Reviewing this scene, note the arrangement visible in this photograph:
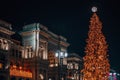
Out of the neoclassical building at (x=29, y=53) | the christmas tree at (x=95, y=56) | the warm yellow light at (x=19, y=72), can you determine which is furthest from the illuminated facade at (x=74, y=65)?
the christmas tree at (x=95, y=56)

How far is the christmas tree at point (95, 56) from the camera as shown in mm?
70000

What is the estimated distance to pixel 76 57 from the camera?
392ft

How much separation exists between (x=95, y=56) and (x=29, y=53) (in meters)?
20.5

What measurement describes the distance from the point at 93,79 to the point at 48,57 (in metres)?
21.3

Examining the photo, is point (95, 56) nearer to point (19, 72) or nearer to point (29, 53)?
point (19, 72)

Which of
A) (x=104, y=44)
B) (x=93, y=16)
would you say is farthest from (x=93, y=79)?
(x=93, y=16)

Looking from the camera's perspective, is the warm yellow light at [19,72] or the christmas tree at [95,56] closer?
the christmas tree at [95,56]

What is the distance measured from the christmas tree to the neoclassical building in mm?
15940

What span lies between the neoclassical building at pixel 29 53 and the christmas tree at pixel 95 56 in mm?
15940

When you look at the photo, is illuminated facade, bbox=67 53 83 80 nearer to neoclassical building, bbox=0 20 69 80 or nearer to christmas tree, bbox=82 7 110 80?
neoclassical building, bbox=0 20 69 80

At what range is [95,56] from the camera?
70.1 meters

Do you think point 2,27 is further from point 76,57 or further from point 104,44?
point 76,57

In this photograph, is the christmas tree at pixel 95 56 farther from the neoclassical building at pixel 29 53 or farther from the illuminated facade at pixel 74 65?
the illuminated facade at pixel 74 65

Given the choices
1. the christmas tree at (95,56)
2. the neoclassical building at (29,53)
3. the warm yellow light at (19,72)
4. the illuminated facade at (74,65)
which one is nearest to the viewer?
the christmas tree at (95,56)
